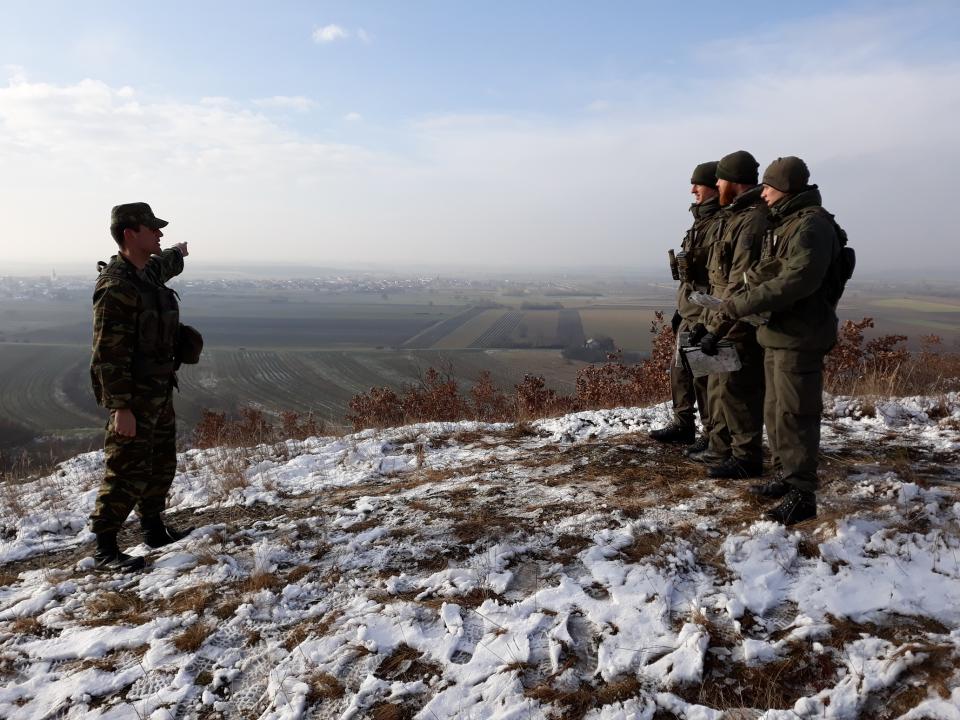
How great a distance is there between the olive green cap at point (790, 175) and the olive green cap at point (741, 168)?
77 cm

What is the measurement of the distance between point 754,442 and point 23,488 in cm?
813

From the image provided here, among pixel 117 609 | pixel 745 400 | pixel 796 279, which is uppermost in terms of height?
pixel 796 279

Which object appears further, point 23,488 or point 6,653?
point 23,488

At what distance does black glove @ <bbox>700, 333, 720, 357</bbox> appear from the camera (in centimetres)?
394

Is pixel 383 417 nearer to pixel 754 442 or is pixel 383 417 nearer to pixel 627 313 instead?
pixel 754 442

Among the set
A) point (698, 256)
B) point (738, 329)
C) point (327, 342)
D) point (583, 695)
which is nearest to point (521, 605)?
point (583, 695)

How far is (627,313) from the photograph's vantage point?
55.0 meters

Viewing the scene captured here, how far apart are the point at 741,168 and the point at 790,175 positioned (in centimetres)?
88

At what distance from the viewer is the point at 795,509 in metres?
3.21

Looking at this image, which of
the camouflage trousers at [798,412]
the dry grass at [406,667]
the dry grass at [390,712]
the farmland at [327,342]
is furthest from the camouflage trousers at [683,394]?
the farmland at [327,342]

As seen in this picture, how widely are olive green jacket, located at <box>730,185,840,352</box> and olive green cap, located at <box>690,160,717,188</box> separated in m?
1.31

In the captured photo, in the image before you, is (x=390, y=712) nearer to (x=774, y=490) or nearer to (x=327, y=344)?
(x=774, y=490)

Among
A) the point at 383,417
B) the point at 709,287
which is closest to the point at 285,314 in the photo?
the point at 383,417

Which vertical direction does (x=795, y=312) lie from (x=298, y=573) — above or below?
above
